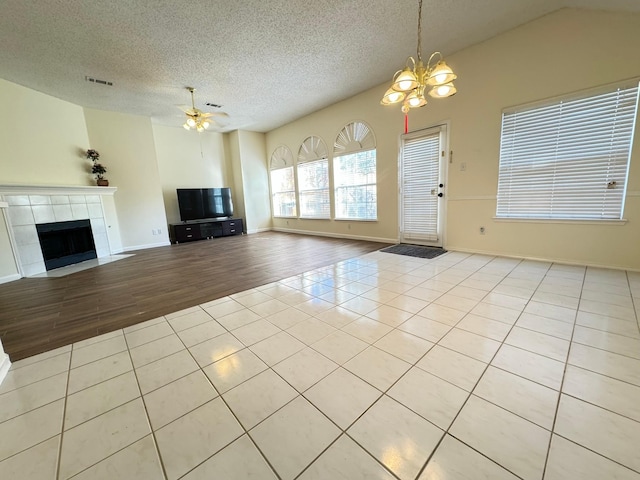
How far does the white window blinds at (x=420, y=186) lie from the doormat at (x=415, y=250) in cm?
23

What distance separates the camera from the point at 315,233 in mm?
7215

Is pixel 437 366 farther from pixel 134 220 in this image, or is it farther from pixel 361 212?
pixel 134 220

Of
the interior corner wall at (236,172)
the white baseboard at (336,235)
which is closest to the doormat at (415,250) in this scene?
the white baseboard at (336,235)

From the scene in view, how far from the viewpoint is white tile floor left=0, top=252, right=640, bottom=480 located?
41.6 inches

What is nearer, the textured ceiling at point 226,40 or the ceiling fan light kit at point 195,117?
the textured ceiling at point 226,40

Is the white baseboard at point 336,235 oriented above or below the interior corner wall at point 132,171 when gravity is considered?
below

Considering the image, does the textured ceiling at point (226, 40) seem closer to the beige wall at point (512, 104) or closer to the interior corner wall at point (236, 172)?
the beige wall at point (512, 104)

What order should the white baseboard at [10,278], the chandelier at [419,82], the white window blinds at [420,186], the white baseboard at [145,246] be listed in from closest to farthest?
the chandelier at [419,82] < the white baseboard at [10,278] < the white window blinds at [420,186] < the white baseboard at [145,246]

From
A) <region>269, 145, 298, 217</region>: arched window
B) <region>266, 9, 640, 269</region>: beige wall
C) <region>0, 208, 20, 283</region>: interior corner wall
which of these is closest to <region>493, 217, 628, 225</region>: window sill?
<region>266, 9, 640, 269</region>: beige wall

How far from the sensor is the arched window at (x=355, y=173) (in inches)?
218

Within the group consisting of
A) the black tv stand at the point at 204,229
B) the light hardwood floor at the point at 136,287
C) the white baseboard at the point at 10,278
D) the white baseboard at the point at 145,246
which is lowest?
the light hardwood floor at the point at 136,287

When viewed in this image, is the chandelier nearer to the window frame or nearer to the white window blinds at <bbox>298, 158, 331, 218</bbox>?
the white window blinds at <bbox>298, 158, 331, 218</bbox>

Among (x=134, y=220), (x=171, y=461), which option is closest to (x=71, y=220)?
(x=134, y=220)

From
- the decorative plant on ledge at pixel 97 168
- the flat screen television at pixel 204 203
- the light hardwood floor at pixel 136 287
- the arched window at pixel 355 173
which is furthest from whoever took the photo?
the flat screen television at pixel 204 203
